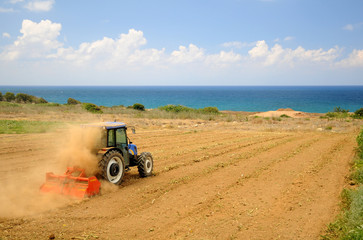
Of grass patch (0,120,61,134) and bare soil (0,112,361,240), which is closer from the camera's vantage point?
bare soil (0,112,361,240)

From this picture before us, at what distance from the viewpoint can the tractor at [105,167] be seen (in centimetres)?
756

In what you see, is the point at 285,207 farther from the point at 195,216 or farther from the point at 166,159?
the point at 166,159

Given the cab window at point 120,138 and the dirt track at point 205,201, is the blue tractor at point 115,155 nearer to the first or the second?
the cab window at point 120,138

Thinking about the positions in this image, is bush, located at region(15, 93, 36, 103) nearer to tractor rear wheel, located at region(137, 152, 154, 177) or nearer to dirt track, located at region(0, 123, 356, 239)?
dirt track, located at region(0, 123, 356, 239)

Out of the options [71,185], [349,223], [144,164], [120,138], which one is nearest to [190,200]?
[144,164]

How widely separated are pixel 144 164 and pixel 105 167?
193cm

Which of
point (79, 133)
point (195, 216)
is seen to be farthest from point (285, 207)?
point (79, 133)

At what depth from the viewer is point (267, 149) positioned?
15930 millimetres

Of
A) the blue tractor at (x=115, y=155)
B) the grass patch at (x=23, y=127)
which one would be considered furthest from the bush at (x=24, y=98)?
the blue tractor at (x=115, y=155)

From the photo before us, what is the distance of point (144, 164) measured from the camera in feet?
31.8

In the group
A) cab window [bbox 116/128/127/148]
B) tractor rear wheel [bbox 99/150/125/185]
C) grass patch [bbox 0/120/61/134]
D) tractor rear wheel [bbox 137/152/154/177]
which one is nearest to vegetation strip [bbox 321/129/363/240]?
tractor rear wheel [bbox 99/150/125/185]

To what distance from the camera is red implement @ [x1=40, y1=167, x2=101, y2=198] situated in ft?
24.6

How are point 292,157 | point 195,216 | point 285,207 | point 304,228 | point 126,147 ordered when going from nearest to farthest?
point 304,228 < point 195,216 < point 285,207 < point 126,147 < point 292,157

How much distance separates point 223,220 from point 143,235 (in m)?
1.96
